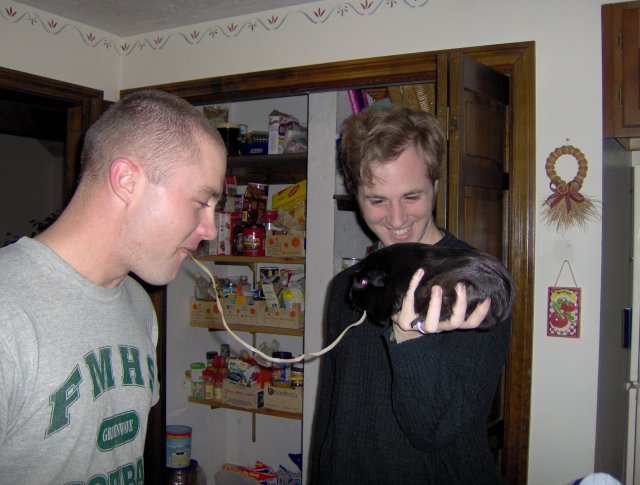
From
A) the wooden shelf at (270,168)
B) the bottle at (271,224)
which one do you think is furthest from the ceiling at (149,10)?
the bottle at (271,224)

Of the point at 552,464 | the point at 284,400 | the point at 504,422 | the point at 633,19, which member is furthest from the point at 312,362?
the point at 633,19

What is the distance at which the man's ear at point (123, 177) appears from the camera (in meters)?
1.02

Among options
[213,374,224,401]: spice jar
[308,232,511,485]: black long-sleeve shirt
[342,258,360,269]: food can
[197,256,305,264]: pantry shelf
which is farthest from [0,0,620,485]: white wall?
[213,374,224,401]: spice jar

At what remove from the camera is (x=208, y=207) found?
1.11 m

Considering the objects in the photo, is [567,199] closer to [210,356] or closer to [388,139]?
[388,139]

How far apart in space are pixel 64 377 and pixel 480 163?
1.47 meters

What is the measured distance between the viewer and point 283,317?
2.95 meters

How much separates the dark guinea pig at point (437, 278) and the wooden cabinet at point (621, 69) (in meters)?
1.17

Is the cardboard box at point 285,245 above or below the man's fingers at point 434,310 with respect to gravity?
above

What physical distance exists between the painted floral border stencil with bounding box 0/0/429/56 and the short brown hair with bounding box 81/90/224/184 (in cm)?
145

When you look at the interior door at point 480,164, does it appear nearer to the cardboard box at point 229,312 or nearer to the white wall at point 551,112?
the white wall at point 551,112

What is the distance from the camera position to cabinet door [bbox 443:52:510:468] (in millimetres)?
1768

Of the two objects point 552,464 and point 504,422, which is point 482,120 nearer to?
point 504,422

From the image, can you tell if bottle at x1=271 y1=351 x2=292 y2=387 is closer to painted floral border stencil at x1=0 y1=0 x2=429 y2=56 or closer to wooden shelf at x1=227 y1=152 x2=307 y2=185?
wooden shelf at x1=227 y1=152 x2=307 y2=185
